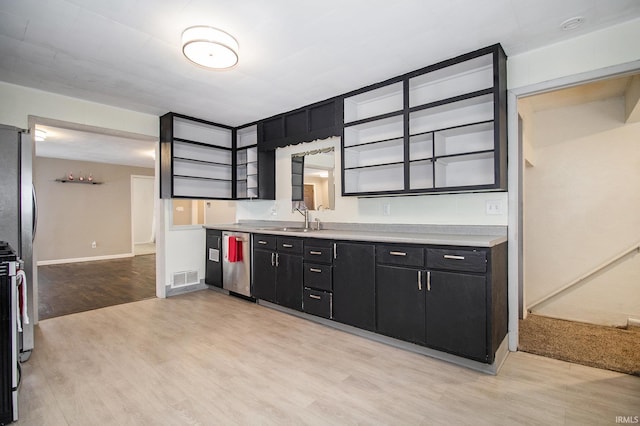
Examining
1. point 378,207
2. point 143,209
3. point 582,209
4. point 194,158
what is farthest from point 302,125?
point 143,209

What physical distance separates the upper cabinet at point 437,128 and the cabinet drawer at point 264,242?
107cm

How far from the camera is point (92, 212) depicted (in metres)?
7.50

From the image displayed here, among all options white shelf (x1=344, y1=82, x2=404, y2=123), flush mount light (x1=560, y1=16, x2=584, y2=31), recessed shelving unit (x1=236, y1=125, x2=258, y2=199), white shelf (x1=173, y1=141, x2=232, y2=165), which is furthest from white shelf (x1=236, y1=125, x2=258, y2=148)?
flush mount light (x1=560, y1=16, x2=584, y2=31)

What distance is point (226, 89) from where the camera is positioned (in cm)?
337

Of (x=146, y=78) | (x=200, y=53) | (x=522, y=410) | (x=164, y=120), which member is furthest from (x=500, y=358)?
(x=164, y=120)

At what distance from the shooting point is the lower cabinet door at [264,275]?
373 centimetres

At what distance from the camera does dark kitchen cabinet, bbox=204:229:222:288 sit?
4.51 metres

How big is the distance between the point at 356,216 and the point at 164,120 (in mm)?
2892

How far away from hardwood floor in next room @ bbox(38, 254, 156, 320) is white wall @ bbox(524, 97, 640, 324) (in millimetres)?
5347

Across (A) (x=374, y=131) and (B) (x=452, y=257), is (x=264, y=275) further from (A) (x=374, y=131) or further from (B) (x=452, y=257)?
(B) (x=452, y=257)

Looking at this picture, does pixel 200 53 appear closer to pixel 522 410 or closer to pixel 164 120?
pixel 164 120

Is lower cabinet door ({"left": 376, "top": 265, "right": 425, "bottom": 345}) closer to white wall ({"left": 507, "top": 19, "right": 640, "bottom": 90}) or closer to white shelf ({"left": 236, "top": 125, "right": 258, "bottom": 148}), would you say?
white wall ({"left": 507, "top": 19, "right": 640, "bottom": 90})

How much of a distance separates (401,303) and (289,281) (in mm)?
1368

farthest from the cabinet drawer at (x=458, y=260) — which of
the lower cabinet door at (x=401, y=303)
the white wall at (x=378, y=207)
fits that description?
the white wall at (x=378, y=207)
